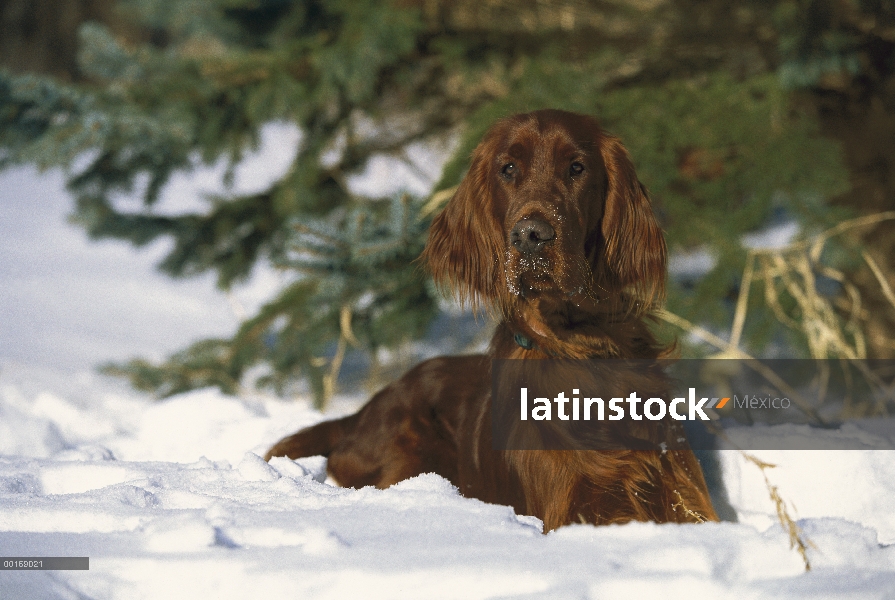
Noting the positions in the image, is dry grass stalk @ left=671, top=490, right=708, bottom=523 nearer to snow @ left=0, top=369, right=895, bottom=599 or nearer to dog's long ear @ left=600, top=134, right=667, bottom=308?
snow @ left=0, top=369, right=895, bottom=599

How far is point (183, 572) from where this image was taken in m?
1.13

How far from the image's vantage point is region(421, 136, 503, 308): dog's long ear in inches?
78.2

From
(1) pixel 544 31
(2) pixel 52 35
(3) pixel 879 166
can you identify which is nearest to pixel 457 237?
(1) pixel 544 31

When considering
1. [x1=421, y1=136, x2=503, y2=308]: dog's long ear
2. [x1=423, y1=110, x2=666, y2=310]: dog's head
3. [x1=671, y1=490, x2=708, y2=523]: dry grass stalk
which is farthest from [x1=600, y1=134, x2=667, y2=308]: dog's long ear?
[x1=671, y1=490, x2=708, y2=523]: dry grass stalk

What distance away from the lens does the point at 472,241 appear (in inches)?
80.5

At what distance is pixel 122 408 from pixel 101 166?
117 cm

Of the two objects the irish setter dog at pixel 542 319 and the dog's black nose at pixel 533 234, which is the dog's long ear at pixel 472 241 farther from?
the dog's black nose at pixel 533 234

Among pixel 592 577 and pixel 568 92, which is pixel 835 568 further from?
pixel 568 92

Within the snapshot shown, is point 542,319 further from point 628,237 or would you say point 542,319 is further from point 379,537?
point 379,537

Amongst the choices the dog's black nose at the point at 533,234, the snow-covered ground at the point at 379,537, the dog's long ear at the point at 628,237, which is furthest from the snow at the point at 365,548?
the dog's long ear at the point at 628,237

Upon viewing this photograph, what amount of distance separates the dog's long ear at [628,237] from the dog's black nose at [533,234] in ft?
0.99

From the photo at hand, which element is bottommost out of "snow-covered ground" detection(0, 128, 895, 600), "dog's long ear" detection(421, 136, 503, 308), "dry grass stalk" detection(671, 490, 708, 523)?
"dry grass stalk" detection(671, 490, 708, 523)

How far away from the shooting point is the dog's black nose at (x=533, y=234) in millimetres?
1653

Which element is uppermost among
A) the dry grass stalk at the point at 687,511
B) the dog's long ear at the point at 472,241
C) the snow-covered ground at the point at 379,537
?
the dog's long ear at the point at 472,241
